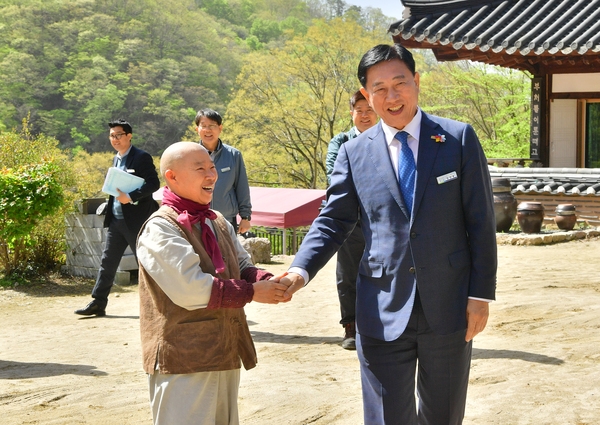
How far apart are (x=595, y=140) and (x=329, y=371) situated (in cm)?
1041

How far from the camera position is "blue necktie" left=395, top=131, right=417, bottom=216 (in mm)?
2994

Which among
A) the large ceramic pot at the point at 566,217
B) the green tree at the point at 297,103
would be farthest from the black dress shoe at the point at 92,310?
the green tree at the point at 297,103

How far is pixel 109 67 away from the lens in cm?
6084

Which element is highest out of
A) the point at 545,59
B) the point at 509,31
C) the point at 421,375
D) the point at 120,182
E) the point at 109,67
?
the point at 109,67

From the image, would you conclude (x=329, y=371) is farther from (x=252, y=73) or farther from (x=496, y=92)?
(x=252, y=73)

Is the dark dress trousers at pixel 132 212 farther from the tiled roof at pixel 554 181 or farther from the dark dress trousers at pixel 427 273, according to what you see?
the tiled roof at pixel 554 181

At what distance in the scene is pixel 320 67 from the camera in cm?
3247

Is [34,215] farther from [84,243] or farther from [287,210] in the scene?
[287,210]

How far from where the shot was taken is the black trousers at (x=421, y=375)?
296 centimetres

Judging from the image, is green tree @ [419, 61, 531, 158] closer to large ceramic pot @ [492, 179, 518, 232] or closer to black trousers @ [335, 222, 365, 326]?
large ceramic pot @ [492, 179, 518, 232]


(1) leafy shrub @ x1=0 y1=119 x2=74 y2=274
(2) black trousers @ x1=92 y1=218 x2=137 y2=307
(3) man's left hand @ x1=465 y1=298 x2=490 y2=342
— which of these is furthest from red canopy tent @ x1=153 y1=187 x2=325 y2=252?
(3) man's left hand @ x1=465 y1=298 x2=490 y2=342

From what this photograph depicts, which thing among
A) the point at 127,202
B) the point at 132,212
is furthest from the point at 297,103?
the point at 127,202

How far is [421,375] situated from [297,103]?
3062 centimetres

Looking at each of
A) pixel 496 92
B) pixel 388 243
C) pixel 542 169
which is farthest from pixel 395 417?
pixel 496 92
